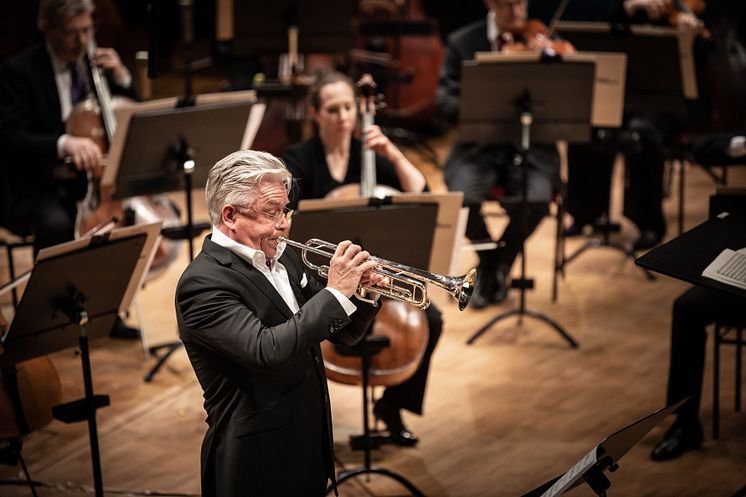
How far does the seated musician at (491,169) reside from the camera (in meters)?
5.33

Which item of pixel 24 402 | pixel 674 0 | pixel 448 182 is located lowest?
pixel 24 402

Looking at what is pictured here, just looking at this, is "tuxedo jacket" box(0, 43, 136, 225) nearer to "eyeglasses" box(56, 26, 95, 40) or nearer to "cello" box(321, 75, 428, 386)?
"eyeglasses" box(56, 26, 95, 40)

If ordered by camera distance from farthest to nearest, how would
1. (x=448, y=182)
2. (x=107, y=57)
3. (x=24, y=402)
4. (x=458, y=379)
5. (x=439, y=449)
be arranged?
1. (x=448, y=182)
2. (x=107, y=57)
3. (x=458, y=379)
4. (x=439, y=449)
5. (x=24, y=402)

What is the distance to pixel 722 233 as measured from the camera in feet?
10.3

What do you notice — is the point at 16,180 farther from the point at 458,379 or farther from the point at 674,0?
the point at 674,0

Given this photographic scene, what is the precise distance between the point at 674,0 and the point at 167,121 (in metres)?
3.39

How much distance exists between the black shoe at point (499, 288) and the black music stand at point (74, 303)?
97.6 inches

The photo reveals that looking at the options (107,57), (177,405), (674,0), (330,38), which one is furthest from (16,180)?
(674,0)

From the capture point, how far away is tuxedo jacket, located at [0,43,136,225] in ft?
15.6

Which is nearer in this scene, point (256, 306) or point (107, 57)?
point (256, 306)

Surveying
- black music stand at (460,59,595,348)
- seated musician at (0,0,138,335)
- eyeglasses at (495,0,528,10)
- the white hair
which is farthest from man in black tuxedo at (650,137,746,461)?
seated musician at (0,0,138,335)

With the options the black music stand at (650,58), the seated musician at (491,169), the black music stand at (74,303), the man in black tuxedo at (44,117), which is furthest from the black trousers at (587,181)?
the black music stand at (74,303)

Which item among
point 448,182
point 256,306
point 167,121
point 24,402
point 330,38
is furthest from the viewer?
point 330,38

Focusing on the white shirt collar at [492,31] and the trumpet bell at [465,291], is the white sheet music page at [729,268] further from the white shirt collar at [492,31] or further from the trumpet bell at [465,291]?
the white shirt collar at [492,31]
